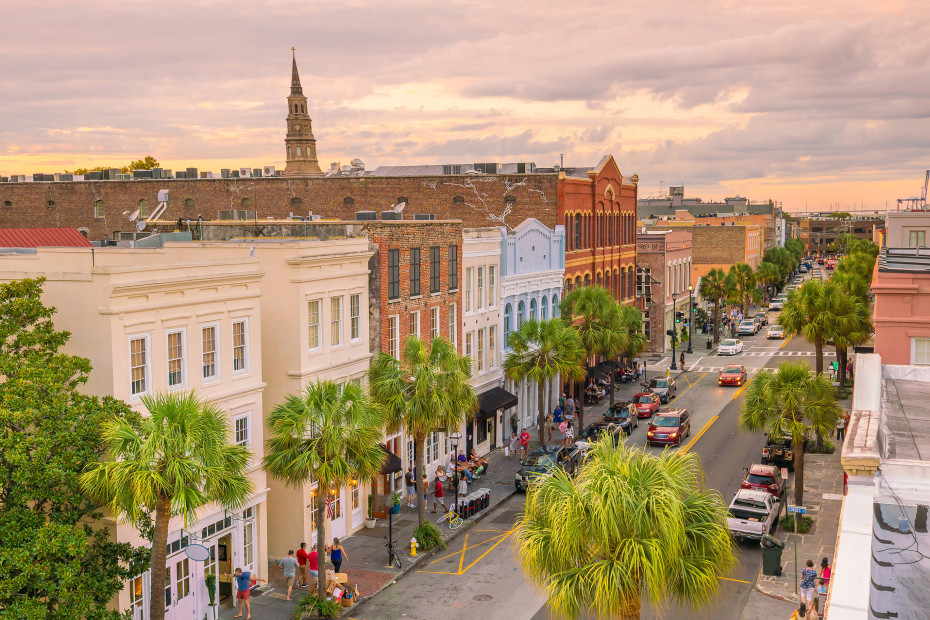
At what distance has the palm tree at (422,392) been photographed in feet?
100.0

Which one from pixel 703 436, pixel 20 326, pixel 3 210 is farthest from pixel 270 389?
pixel 3 210

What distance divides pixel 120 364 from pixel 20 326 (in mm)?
2522

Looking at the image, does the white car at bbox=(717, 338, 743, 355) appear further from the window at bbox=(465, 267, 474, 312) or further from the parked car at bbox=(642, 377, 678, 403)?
the window at bbox=(465, 267, 474, 312)

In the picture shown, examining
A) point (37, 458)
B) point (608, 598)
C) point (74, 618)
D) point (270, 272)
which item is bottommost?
point (74, 618)

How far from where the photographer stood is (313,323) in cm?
3033

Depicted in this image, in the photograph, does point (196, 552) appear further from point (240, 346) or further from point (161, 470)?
point (240, 346)

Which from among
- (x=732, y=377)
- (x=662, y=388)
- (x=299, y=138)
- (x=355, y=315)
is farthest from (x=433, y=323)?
(x=299, y=138)

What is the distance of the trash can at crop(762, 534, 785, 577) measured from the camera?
92.0 feet

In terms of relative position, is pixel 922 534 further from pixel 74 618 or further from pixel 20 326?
pixel 20 326

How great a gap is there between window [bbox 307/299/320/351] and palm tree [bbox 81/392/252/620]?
9.50 m

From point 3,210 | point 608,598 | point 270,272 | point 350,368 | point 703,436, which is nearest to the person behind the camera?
point 608,598

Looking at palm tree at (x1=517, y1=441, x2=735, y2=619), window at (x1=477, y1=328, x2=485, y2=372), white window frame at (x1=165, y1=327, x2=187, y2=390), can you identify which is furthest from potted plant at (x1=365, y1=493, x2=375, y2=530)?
palm tree at (x1=517, y1=441, x2=735, y2=619)

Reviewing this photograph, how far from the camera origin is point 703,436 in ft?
157

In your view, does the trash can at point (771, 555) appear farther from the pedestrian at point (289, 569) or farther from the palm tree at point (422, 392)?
the pedestrian at point (289, 569)
